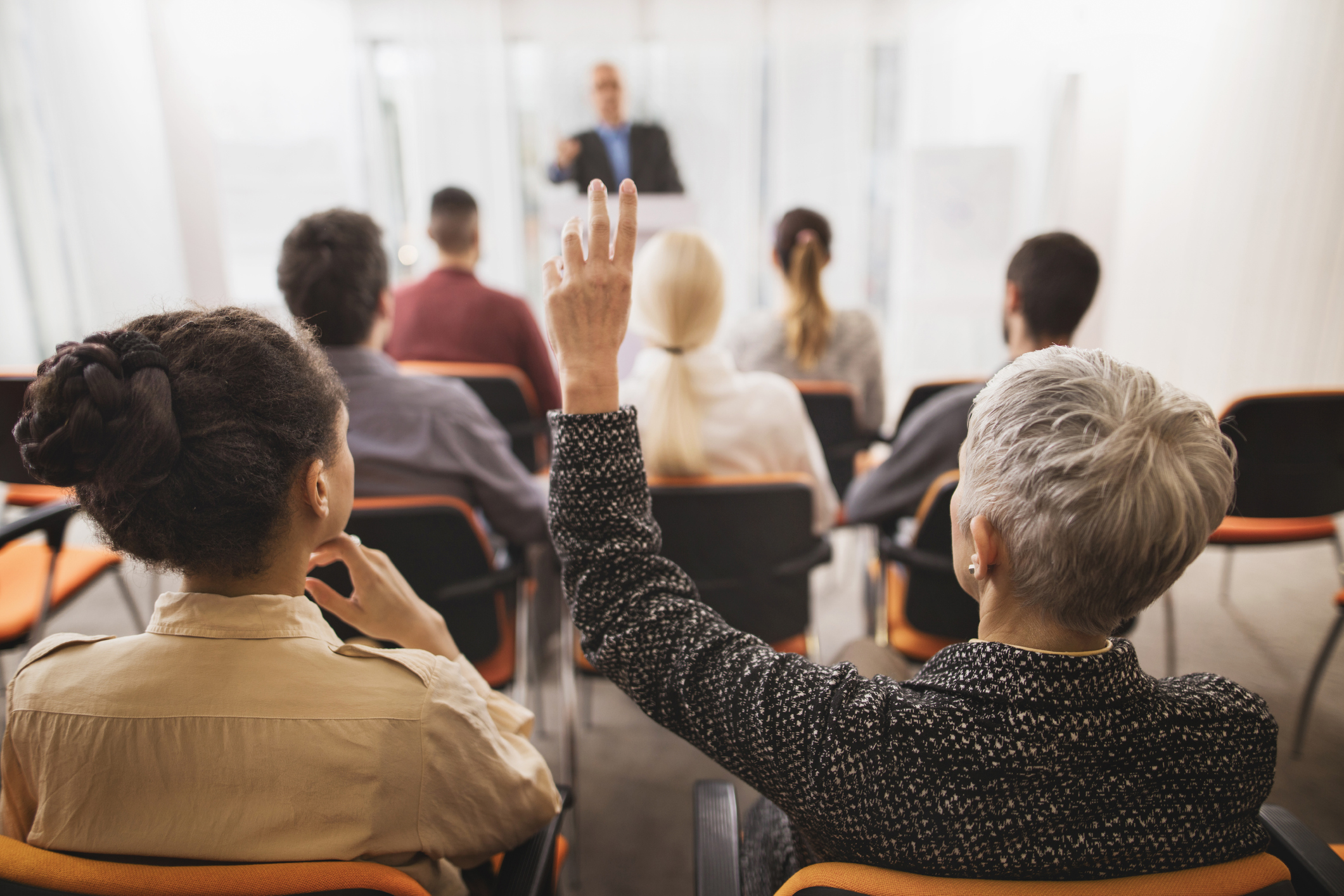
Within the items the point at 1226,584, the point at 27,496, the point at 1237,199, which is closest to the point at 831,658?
the point at 1226,584

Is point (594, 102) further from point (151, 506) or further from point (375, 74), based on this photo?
point (151, 506)

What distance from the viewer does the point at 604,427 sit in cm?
74

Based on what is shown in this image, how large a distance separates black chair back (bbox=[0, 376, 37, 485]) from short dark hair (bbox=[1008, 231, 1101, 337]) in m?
2.37

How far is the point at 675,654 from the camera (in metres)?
0.69

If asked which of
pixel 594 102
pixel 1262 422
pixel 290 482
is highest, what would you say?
pixel 594 102

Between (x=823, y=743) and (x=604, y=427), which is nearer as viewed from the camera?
(x=823, y=743)

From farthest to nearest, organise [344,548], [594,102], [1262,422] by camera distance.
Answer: [594,102], [1262,422], [344,548]

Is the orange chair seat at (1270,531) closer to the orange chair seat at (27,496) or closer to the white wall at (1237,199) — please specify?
the white wall at (1237,199)

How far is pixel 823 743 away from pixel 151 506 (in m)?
0.62

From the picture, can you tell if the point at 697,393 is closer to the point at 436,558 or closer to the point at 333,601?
the point at 436,558

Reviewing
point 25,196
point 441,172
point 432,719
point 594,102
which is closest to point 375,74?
point 441,172

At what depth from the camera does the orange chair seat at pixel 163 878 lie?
519 millimetres

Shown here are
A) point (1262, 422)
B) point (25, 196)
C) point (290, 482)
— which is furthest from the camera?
point (25, 196)

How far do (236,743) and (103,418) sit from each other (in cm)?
29
